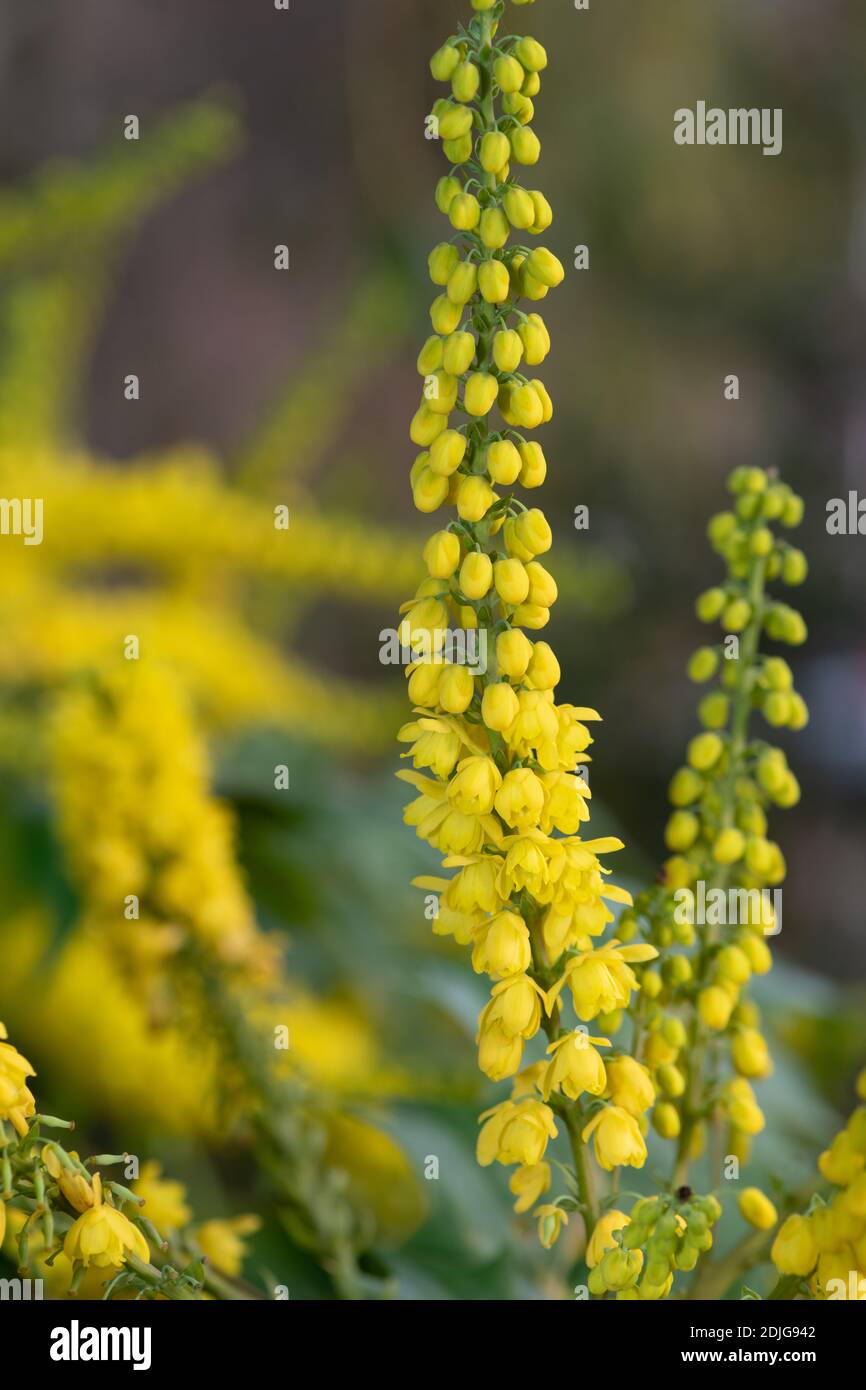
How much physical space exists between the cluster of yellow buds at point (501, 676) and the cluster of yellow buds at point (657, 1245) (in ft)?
0.04

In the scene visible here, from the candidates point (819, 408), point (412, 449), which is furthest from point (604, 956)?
point (412, 449)

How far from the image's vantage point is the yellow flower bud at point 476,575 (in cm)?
26

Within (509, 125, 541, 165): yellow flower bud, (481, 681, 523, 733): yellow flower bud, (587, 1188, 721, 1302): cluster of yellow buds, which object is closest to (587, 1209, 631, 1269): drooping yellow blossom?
(587, 1188, 721, 1302): cluster of yellow buds

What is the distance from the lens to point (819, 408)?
4.67 feet

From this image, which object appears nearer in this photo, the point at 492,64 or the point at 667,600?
the point at 492,64

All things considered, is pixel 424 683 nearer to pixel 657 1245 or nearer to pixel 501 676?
pixel 501 676

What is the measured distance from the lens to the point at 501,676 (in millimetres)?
266

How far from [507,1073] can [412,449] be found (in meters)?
1.65

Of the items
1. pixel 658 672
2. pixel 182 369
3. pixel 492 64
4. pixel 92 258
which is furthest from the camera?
→ pixel 182 369

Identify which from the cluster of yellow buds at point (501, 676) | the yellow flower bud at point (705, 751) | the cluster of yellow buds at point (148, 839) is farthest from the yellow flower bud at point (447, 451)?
the cluster of yellow buds at point (148, 839)

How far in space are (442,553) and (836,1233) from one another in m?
0.15

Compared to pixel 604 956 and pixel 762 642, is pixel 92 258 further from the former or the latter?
pixel 762 642

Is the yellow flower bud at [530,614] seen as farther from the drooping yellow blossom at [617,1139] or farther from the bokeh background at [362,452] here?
the bokeh background at [362,452]

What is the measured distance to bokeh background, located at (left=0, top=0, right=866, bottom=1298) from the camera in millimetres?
574
